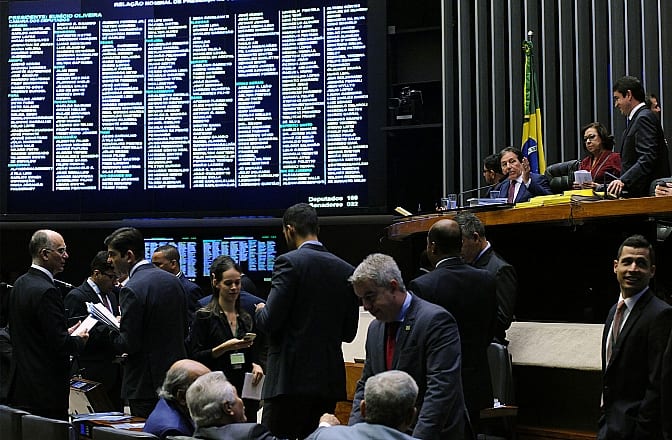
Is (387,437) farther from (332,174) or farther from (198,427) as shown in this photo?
(332,174)

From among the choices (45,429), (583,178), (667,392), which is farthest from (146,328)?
(583,178)

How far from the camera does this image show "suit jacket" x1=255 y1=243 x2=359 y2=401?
418 centimetres

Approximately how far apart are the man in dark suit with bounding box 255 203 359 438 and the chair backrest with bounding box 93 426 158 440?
3.45ft

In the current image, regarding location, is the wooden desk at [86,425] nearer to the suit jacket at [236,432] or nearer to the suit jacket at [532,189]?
the suit jacket at [236,432]

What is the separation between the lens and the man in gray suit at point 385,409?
2805 mm

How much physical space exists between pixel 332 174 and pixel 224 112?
1.22 metres

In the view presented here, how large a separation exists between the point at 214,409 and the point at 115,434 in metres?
0.33

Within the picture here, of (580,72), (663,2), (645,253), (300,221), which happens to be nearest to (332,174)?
(580,72)

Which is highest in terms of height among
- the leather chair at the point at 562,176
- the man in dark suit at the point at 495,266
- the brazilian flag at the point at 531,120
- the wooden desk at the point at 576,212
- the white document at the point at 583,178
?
the brazilian flag at the point at 531,120

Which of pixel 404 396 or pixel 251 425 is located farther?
pixel 251 425

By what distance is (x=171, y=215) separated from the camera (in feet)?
31.3

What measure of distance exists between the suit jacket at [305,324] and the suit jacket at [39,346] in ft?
3.64

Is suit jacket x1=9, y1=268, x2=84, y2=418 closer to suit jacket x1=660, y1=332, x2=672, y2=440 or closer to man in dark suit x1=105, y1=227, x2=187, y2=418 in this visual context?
man in dark suit x1=105, y1=227, x2=187, y2=418

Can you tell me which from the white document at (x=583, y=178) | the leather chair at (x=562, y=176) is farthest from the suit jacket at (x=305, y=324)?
the leather chair at (x=562, y=176)
